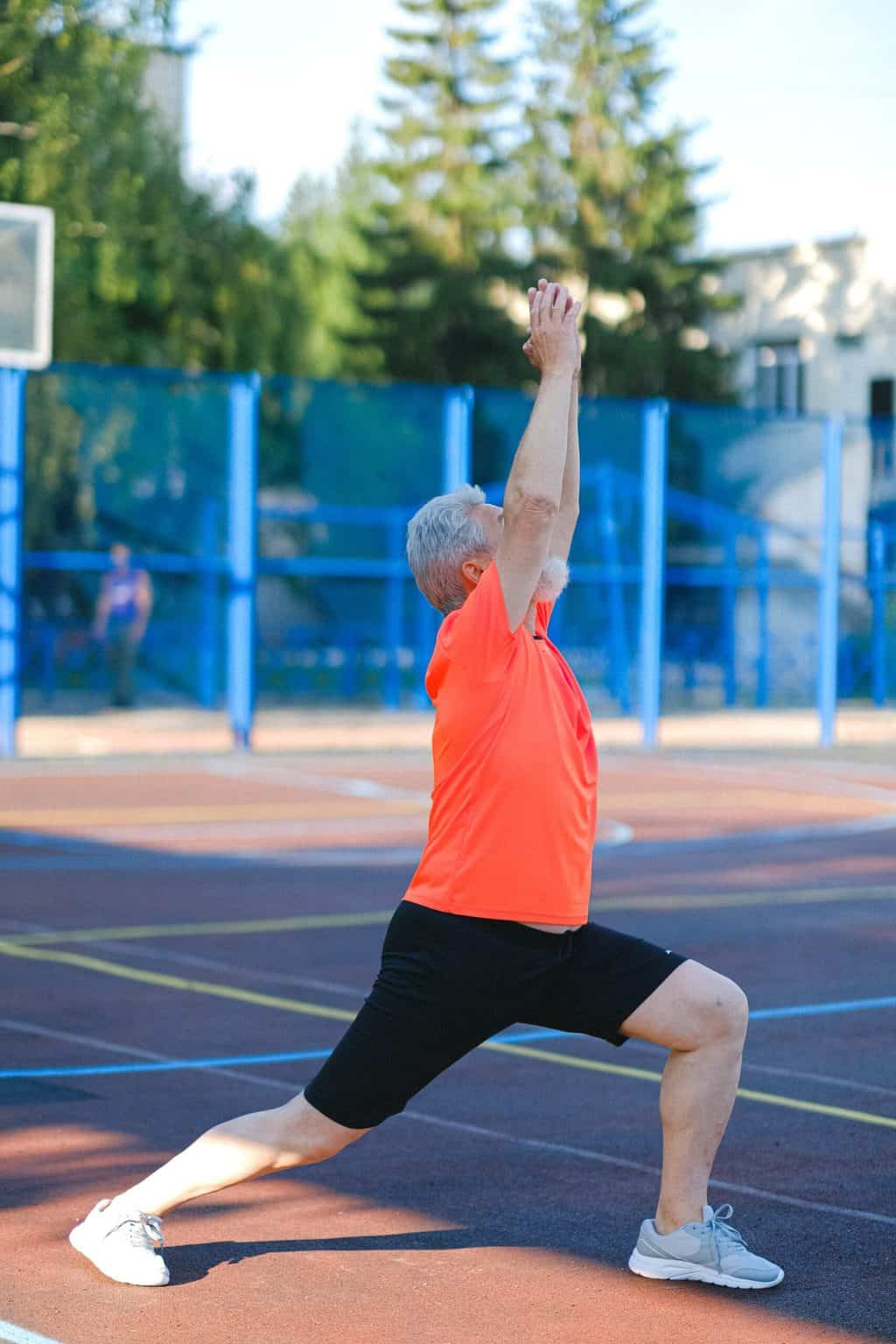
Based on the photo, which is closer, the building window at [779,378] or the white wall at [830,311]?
the white wall at [830,311]

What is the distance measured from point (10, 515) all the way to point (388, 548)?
1068cm

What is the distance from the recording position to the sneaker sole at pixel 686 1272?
5004 mm

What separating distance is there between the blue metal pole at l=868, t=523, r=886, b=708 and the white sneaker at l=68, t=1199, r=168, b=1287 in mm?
26537

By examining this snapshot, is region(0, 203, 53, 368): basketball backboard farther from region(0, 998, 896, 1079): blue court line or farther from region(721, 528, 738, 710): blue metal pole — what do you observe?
region(721, 528, 738, 710): blue metal pole

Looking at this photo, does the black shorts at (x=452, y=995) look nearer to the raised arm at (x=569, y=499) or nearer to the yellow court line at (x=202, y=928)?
the raised arm at (x=569, y=499)

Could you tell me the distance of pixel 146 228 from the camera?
102ft

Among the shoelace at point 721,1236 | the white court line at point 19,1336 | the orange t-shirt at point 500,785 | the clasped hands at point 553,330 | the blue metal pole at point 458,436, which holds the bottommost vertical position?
the white court line at point 19,1336

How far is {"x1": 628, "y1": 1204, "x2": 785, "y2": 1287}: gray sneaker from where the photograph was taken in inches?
197

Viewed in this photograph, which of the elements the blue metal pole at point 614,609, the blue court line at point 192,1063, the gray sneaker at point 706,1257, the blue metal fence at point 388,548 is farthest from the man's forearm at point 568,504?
the blue metal pole at point 614,609

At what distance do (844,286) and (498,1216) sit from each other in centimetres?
4174

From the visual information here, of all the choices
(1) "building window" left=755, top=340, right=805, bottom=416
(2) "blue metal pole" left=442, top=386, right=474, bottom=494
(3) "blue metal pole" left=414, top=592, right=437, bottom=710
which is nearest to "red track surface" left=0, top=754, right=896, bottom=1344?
(2) "blue metal pole" left=442, top=386, right=474, bottom=494

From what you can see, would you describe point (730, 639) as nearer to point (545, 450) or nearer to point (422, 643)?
point (422, 643)

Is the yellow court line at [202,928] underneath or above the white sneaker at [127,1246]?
underneath

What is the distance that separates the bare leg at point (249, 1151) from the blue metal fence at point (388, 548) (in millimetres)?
18617
